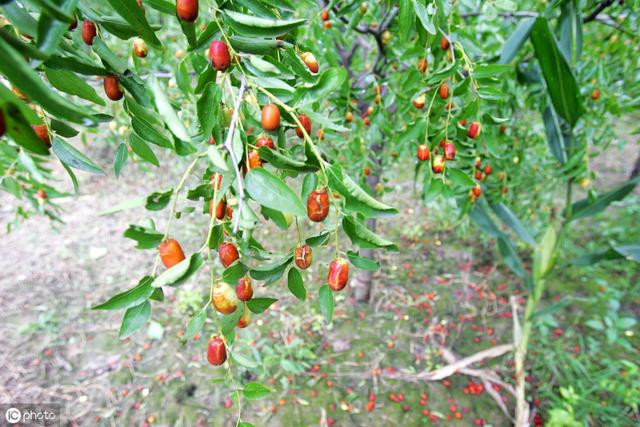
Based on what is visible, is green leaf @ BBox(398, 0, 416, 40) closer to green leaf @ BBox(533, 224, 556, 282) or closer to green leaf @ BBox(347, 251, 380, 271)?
green leaf @ BBox(347, 251, 380, 271)

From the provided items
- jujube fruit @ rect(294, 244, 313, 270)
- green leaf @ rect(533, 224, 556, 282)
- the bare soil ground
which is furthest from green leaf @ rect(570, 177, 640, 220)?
jujube fruit @ rect(294, 244, 313, 270)

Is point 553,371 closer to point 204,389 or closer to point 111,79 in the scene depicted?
point 204,389

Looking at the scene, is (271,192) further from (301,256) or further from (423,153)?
(423,153)

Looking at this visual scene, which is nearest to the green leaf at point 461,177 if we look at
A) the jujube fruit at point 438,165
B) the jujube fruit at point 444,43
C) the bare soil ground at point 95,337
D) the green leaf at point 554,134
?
the jujube fruit at point 438,165

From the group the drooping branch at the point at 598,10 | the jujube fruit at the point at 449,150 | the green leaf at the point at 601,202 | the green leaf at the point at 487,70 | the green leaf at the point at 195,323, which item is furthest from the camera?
the green leaf at the point at 601,202

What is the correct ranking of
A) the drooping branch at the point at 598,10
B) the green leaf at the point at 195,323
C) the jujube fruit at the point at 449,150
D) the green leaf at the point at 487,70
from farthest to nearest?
1. the drooping branch at the point at 598,10
2. the jujube fruit at the point at 449,150
3. the green leaf at the point at 487,70
4. the green leaf at the point at 195,323

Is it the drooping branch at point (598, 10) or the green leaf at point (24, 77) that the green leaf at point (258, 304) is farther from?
the drooping branch at point (598, 10)
